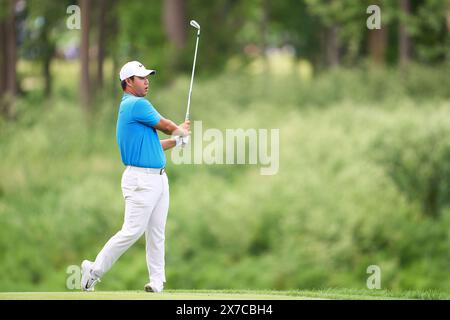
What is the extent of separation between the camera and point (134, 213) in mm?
9031

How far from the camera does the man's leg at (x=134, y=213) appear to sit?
900 cm

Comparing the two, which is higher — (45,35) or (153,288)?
(45,35)

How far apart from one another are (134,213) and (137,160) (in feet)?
1.42

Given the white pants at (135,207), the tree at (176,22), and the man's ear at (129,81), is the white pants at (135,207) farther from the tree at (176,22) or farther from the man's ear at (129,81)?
the tree at (176,22)

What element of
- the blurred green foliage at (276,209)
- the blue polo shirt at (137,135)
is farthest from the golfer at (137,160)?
the blurred green foliage at (276,209)

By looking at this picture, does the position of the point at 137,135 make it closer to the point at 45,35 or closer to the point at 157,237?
the point at 157,237

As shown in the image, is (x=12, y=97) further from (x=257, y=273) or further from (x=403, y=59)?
(x=257, y=273)

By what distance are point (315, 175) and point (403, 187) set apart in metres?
2.12

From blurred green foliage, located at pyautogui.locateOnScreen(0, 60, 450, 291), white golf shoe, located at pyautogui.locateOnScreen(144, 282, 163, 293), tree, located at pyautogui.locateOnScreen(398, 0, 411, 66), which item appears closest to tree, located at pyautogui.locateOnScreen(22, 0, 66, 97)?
blurred green foliage, located at pyautogui.locateOnScreen(0, 60, 450, 291)

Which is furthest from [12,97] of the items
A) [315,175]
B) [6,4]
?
[315,175]

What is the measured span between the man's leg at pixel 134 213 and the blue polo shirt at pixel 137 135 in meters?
0.12

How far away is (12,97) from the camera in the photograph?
33.1m

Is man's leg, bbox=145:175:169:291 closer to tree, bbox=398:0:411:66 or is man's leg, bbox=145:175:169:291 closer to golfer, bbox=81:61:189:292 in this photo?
golfer, bbox=81:61:189:292

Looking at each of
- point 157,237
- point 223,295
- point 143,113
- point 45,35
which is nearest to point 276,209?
point 223,295
